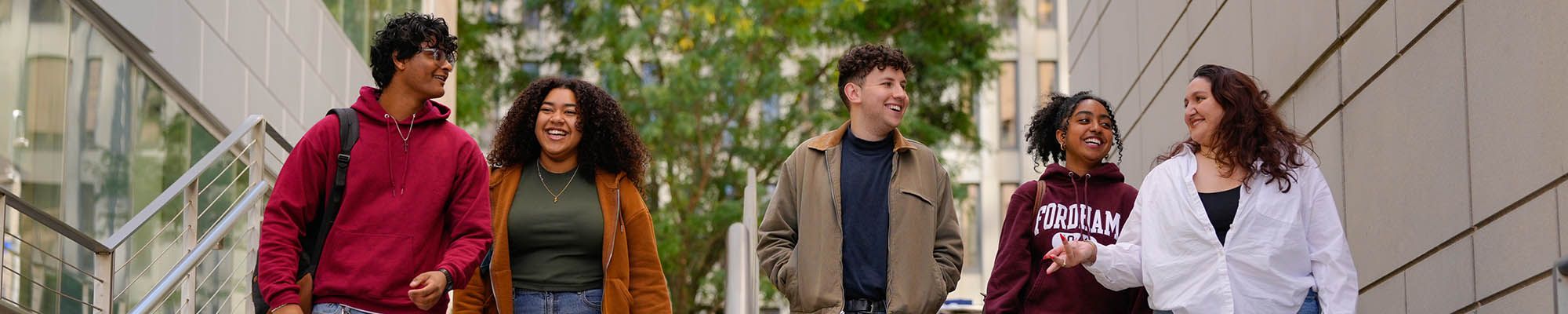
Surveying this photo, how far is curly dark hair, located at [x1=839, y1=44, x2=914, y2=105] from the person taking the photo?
713 cm

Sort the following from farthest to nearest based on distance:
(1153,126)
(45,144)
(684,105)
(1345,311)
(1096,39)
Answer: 1. (684,105)
2. (1096,39)
3. (1153,126)
4. (45,144)
5. (1345,311)

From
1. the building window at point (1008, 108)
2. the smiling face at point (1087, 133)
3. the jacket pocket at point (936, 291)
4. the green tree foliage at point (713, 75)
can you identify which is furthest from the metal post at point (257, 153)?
the building window at point (1008, 108)

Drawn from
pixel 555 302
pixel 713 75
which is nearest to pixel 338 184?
pixel 555 302

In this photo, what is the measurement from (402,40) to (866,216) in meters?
1.89

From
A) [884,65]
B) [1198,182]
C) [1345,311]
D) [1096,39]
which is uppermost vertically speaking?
[1096,39]

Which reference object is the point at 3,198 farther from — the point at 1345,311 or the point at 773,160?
the point at 773,160

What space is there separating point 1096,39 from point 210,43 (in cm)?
732

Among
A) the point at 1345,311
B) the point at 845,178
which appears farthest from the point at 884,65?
the point at 1345,311

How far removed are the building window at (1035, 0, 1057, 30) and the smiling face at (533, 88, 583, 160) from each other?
35.5 metres

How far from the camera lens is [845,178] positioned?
7023mm

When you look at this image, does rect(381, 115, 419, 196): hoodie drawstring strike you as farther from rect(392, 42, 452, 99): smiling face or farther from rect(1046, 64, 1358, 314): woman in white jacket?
rect(1046, 64, 1358, 314): woman in white jacket

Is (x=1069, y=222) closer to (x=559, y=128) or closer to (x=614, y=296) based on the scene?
(x=614, y=296)

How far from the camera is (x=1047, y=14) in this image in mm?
42531

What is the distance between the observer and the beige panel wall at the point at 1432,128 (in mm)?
5605
